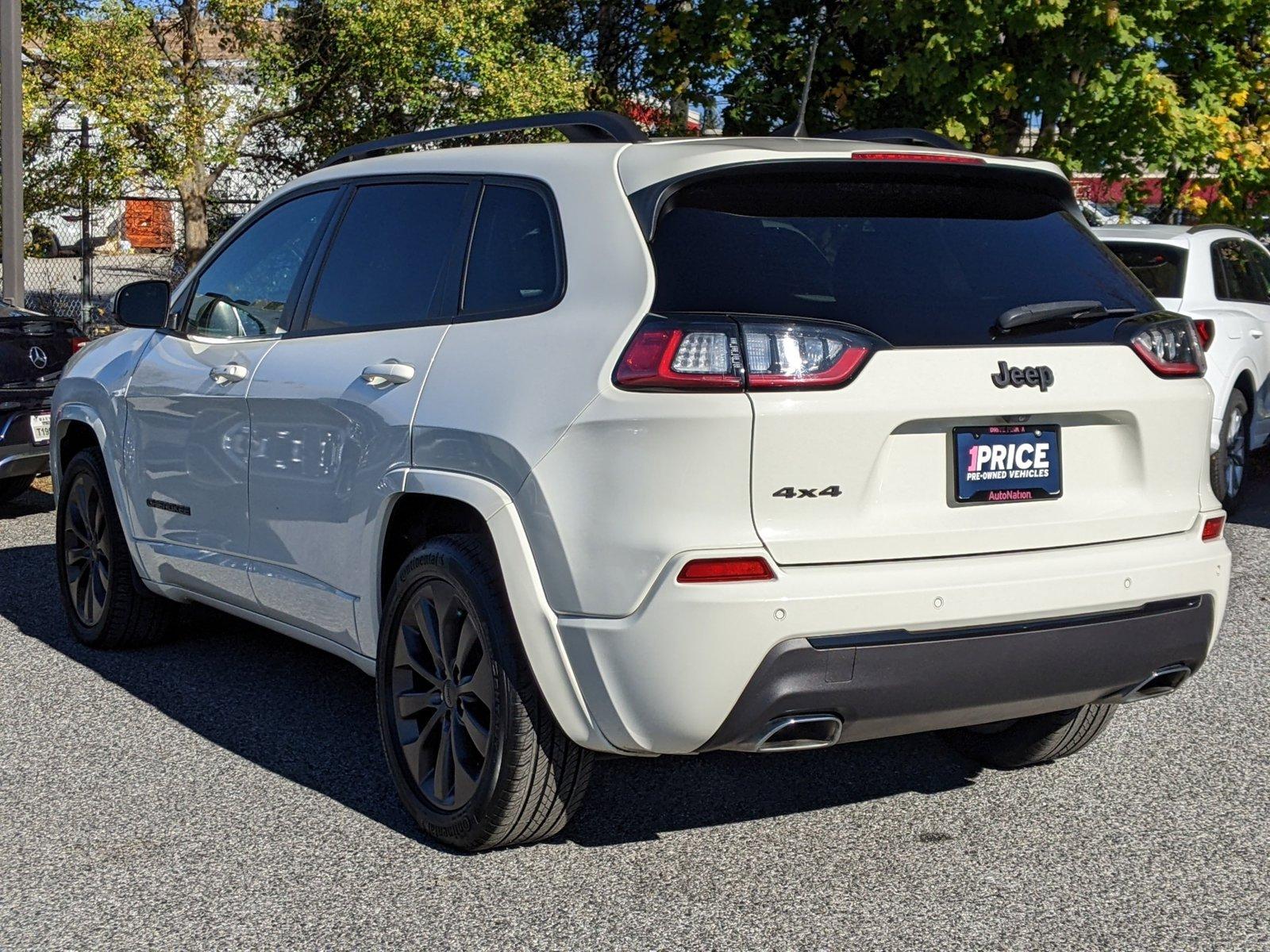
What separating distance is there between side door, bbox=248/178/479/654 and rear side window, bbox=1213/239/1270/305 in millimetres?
6771

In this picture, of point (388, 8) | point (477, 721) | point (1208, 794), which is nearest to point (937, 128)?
point (388, 8)

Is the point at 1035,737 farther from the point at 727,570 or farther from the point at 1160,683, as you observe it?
the point at 727,570

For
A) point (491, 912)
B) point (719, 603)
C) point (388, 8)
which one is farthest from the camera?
point (388, 8)

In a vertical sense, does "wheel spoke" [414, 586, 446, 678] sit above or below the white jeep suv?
below

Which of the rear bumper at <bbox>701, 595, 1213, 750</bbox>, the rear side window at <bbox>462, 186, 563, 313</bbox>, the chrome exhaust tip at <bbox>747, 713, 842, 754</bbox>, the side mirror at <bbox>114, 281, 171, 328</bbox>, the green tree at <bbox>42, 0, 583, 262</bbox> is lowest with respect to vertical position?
the chrome exhaust tip at <bbox>747, 713, 842, 754</bbox>

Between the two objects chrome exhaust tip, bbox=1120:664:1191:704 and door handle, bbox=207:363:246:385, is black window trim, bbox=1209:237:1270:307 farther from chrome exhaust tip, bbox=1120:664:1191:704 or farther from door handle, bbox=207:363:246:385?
door handle, bbox=207:363:246:385

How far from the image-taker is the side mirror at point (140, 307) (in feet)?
18.9

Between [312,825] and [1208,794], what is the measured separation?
255 cm

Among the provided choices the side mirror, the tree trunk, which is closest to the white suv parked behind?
the side mirror

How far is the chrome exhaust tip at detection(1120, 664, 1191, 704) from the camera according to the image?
12.9 feet

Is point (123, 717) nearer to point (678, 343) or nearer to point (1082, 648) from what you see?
point (678, 343)

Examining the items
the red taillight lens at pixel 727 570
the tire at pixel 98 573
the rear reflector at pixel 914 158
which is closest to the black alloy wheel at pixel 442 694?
the red taillight lens at pixel 727 570

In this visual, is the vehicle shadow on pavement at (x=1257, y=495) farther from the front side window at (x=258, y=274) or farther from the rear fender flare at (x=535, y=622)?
the rear fender flare at (x=535, y=622)

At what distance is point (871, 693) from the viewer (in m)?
3.49
